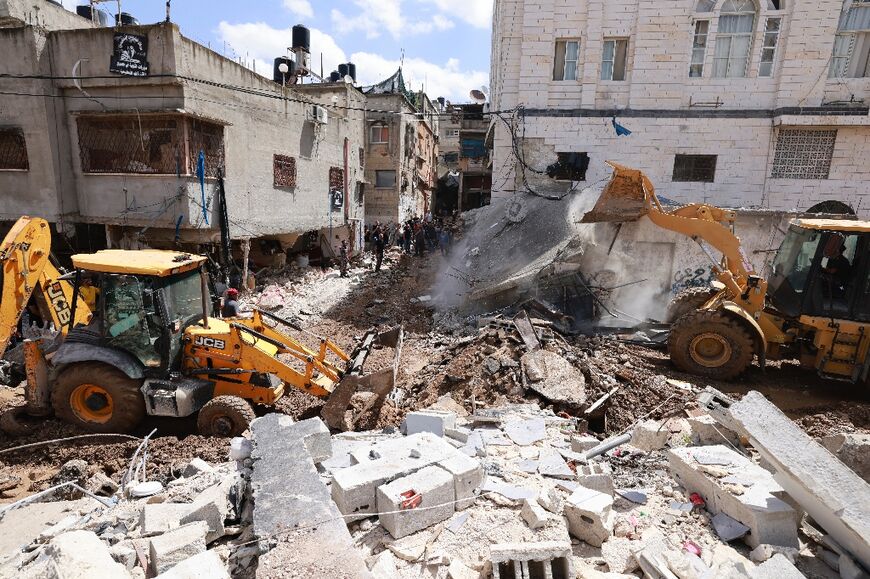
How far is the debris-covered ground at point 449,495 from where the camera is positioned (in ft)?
9.79

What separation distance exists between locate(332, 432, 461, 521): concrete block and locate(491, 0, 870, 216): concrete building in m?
11.5

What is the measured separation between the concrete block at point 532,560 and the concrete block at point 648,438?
233 cm

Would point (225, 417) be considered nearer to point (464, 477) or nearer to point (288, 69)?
point (464, 477)

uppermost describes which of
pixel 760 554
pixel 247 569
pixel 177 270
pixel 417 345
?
pixel 177 270

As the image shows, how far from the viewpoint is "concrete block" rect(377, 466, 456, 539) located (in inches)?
129

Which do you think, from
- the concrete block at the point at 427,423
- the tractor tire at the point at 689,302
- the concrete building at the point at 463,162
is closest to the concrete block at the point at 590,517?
the concrete block at the point at 427,423

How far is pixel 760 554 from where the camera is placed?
122 inches

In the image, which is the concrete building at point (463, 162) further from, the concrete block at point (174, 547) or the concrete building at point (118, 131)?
the concrete block at point (174, 547)

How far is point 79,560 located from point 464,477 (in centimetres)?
251

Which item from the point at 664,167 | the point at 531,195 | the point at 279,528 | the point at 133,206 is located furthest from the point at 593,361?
the point at 133,206

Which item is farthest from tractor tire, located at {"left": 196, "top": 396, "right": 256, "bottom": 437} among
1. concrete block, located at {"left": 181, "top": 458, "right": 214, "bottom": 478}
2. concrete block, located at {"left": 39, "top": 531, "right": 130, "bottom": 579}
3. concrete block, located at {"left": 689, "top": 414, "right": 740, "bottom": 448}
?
concrete block, located at {"left": 689, "top": 414, "right": 740, "bottom": 448}

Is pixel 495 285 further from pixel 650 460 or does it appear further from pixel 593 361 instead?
pixel 650 460

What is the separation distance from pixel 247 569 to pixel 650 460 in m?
3.69

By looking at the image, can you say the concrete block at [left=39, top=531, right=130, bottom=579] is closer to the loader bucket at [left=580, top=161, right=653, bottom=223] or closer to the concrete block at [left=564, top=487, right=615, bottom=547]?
the concrete block at [left=564, top=487, right=615, bottom=547]
